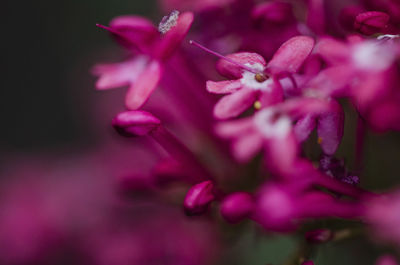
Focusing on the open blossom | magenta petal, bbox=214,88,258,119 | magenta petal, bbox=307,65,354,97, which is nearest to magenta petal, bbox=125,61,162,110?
the open blossom

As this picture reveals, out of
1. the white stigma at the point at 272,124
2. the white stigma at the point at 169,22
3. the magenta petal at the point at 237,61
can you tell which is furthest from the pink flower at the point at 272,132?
the white stigma at the point at 169,22

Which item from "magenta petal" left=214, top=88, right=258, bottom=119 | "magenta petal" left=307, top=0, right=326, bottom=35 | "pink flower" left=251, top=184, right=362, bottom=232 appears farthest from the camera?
"magenta petal" left=307, top=0, right=326, bottom=35

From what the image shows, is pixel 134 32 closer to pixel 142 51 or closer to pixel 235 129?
pixel 142 51

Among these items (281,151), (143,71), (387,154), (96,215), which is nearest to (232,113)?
(281,151)

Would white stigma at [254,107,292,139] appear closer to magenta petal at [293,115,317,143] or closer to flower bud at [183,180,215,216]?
magenta petal at [293,115,317,143]

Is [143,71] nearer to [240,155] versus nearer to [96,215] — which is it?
[240,155]

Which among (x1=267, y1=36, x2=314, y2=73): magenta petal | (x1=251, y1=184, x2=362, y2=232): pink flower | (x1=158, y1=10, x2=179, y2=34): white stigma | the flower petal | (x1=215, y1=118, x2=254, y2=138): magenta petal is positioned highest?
(x1=158, y1=10, x2=179, y2=34): white stigma

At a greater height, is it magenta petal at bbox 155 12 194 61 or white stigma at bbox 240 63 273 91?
magenta petal at bbox 155 12 194 61
